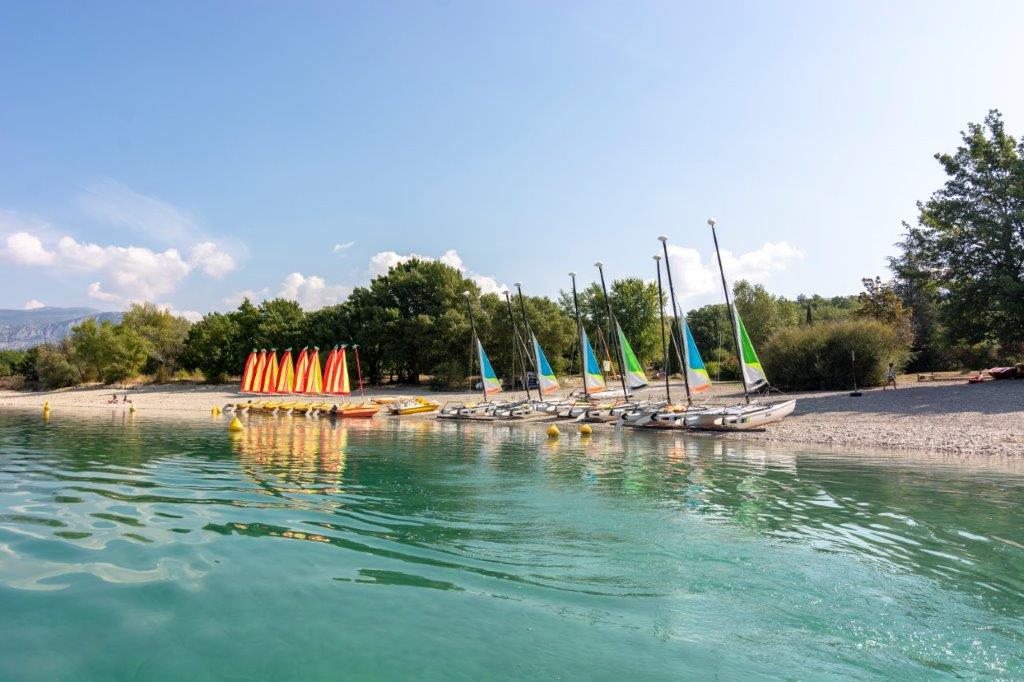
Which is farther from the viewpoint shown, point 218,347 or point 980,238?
point 218,347

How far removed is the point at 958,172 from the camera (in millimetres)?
43031

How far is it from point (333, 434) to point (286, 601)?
26243 mm

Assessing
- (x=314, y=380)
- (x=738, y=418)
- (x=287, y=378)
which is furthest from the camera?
(x=287, y=378)

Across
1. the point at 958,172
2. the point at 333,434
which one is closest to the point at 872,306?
the point at 958,172

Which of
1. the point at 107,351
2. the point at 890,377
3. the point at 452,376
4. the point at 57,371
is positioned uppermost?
the point at 107,351

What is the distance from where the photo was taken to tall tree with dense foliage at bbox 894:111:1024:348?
40.2 meters

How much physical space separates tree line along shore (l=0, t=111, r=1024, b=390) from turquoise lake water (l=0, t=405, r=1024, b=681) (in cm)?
2891

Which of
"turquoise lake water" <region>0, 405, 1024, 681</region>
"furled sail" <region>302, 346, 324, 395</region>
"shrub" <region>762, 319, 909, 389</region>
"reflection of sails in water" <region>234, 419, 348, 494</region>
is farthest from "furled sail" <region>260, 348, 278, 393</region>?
"shrub" <region>762, 319, 909, 389</region>

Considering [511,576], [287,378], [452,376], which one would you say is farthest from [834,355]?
[287,378]

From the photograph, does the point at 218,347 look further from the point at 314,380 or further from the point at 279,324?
the point at 314,380

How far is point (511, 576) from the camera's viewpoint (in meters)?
9.26

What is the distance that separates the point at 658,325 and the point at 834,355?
3805cm

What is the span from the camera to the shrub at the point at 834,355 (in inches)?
1716

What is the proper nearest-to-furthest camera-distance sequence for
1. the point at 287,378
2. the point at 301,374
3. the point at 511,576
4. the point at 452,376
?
the point at 511,576
the point at 301,374
the point at 287,378
the point at 452,376
